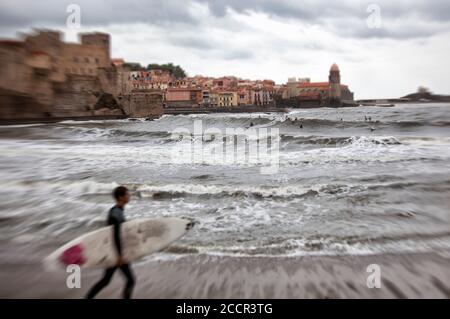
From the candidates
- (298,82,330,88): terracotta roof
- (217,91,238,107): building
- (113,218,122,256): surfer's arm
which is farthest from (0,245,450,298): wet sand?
(298,82,330,88): terracotta roof

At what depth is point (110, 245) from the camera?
4.66 m

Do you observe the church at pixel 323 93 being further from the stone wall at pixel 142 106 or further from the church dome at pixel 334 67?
the stone wall at pixel 142 106

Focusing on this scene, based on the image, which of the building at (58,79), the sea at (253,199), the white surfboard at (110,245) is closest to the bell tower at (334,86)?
the building at (58,79)

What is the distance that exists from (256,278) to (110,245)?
1849 millimetres

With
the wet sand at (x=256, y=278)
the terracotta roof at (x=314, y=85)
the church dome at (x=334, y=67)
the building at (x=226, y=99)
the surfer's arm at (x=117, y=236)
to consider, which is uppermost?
the church dome at (x=334, y=67)

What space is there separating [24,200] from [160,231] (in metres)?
4.71

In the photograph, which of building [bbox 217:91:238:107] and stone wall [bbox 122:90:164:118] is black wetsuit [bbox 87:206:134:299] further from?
building [bbox 217:91:238:107]

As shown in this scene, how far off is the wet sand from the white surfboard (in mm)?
173

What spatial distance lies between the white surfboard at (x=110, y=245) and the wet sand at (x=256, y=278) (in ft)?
0.57

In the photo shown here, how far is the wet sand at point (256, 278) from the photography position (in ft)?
13.5

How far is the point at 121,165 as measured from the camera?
44.7 feet

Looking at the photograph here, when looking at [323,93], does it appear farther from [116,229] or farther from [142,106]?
[116,229]
